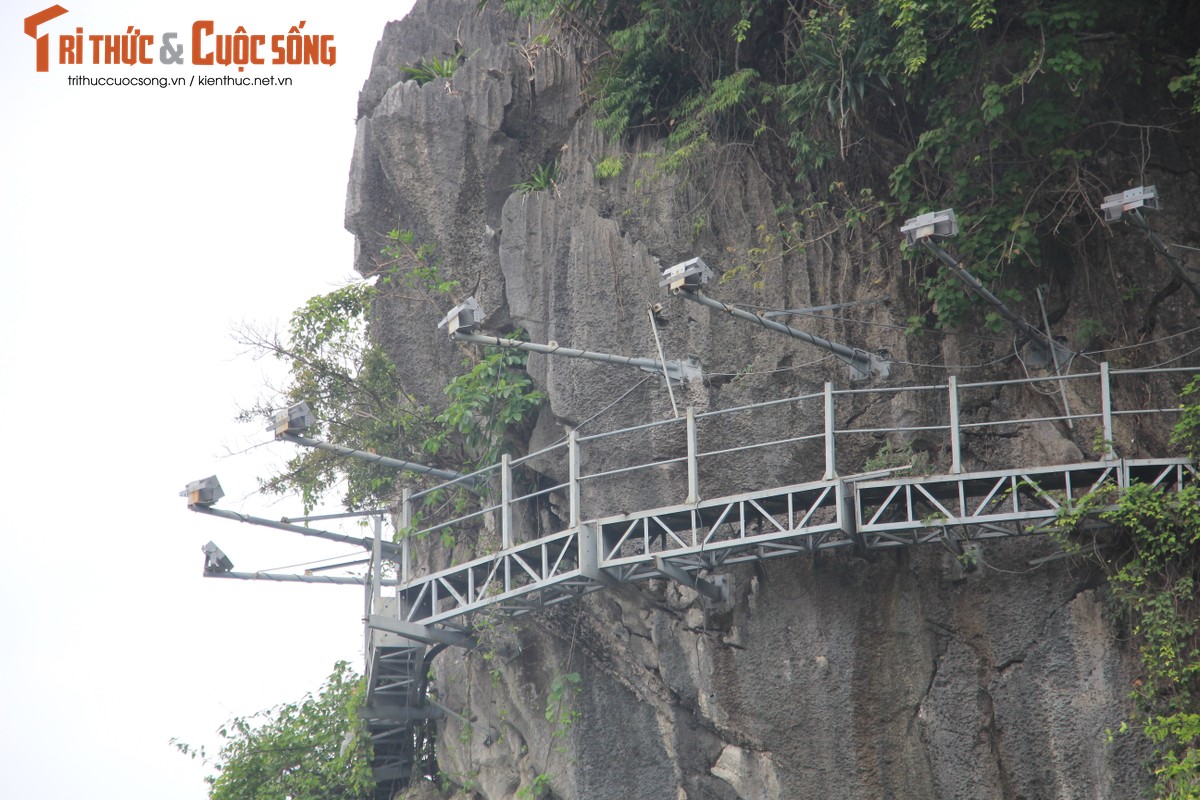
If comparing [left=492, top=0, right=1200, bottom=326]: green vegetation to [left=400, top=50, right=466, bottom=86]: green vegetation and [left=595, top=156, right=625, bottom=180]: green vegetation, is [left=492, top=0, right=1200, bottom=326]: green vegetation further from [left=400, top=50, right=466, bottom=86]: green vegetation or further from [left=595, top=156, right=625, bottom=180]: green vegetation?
[left=400, top=50, right=466, bottom=86]: green vegetation

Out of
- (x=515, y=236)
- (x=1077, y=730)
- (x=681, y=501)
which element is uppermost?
(x=515, y=236)

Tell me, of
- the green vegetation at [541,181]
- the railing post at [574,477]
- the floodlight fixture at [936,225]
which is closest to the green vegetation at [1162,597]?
the floodlight fixture at [936,225]

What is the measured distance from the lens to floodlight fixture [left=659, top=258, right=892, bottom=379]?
15125 mm

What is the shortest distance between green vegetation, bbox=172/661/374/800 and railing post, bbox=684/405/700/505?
663 centimetres

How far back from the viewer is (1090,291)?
1648 centimetres

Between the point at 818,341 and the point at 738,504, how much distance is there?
6.70ft

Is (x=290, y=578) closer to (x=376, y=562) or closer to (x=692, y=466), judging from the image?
(x=376, y=562)

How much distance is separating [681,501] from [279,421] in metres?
4.84

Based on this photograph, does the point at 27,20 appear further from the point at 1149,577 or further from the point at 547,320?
the point at 1149,577

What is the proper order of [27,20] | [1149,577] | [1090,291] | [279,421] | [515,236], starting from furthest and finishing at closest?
1. [27,20]
2. [515,236]
3. [279,421]
4. [1090,291]
5. [1149,577]

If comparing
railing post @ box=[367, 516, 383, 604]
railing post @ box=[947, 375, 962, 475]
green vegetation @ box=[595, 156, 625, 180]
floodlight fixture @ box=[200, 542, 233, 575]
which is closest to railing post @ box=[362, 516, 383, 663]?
railing post @ box=[367, 516, 383, 604]

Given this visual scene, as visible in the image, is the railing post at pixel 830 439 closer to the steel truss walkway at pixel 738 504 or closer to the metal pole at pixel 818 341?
the steel truss walkway at pixel 738 504

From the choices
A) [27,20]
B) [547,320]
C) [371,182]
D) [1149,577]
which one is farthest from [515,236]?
[27,20]

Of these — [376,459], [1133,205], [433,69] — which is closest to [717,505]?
[376,459]
